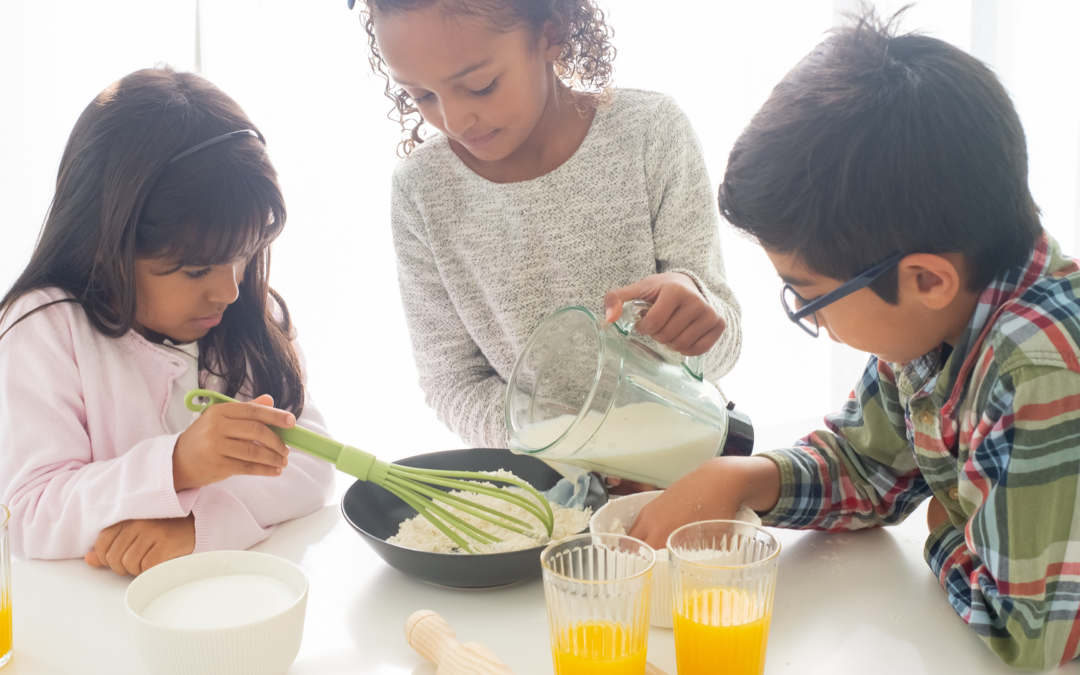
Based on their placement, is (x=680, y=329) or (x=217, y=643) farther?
(x=680, y=329)

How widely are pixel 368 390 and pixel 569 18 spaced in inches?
63.5

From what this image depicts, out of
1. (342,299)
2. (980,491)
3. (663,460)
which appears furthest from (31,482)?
(342,299)

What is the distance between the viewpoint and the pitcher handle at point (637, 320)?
1.01 m

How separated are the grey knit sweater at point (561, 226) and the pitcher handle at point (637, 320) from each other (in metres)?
0.30

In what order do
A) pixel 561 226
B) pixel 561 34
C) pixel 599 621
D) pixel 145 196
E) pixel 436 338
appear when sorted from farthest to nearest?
pixel 436 338 → pixel 561 226 → pixel 561 34 → pixel 145 196 → pixel 599 621

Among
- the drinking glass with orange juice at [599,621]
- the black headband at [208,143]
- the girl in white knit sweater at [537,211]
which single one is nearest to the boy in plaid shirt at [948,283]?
the drinking glass with orange juice at [599,621]

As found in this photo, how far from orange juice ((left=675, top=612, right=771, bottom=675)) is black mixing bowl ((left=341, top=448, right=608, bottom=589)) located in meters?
0.22

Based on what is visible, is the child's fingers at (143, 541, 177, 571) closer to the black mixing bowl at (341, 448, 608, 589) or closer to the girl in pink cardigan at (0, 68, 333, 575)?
the girl in pink cardigan at (0, 68, 333, 575)

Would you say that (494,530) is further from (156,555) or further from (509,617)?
(156,555)

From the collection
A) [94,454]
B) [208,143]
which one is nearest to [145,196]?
[208,143]

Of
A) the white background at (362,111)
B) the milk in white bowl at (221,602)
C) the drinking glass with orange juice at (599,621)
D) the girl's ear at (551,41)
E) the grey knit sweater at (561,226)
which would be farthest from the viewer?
the white background at (362,111)

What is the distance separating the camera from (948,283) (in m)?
0.82

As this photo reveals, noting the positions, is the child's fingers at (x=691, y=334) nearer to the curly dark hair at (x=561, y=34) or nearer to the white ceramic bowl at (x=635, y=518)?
the white ceramic bowl at (x=635, y=518)

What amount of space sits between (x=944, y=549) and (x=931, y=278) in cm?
31
